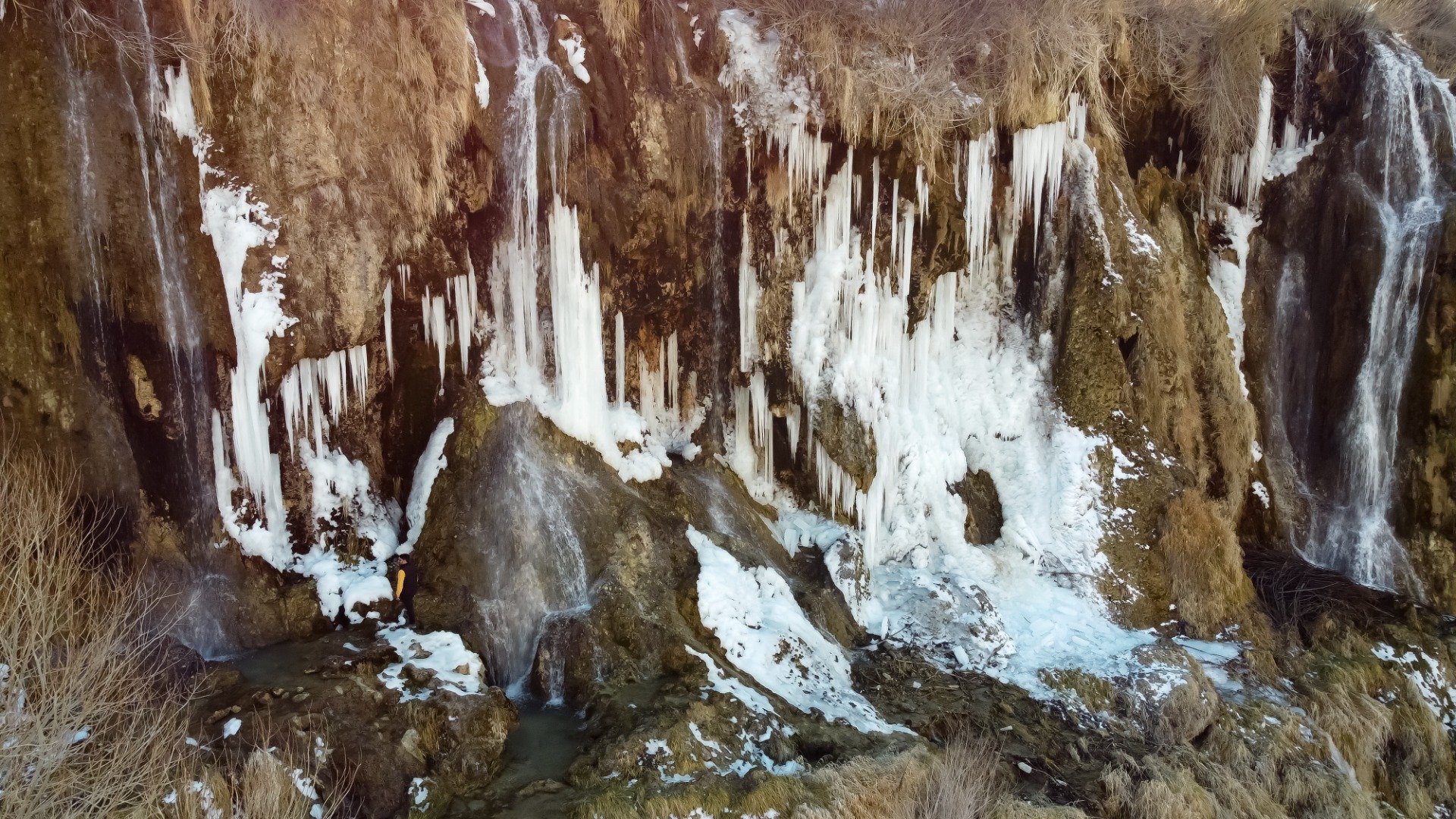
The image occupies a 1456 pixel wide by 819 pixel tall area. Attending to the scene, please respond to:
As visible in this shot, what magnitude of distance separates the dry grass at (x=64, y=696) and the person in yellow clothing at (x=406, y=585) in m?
2.43

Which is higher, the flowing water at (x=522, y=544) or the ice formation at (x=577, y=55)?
the ice formation at (x=577, y=55)

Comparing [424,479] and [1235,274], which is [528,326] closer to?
[424,479]

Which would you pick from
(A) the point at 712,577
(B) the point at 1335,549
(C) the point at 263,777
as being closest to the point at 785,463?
(A) the point at 712,577

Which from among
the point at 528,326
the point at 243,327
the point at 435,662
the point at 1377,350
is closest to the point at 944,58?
the point at 528,326

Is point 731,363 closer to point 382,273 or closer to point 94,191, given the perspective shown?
point 382,273

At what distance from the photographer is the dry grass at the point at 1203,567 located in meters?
10.6

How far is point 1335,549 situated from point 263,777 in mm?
13416

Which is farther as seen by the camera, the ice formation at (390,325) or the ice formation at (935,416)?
the ice formation at (935,416)

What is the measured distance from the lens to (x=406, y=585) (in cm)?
923

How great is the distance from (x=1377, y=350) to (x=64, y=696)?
594 inches

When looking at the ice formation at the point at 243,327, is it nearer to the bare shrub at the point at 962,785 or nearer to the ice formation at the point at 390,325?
the ice formation at the point at 390,325

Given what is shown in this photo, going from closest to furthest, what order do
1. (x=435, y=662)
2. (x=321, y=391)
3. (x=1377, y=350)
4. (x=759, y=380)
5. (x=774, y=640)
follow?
(x=435, y=662) → (x=774, y=640) → (x=321, y=391) → (x=759, y=380) → (x=1377, y=350)

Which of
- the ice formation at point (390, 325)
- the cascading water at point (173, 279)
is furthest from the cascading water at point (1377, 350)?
the cascading water at point (173, 279)

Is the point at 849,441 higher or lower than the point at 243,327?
lower
